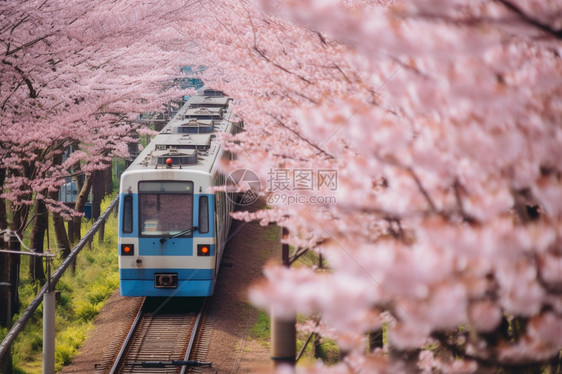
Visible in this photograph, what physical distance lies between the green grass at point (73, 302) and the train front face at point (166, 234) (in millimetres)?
1501

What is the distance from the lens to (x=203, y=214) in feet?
36.8

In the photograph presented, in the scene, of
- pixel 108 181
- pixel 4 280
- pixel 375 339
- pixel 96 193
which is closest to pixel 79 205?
pixel 96 193

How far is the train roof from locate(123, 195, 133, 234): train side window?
489 mm

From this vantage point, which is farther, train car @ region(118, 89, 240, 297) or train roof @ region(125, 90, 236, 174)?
train roof @ region(125, 90, 236, 174)

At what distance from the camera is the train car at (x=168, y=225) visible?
36.4 ft

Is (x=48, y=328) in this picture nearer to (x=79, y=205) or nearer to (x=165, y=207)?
(x=165, y=207)

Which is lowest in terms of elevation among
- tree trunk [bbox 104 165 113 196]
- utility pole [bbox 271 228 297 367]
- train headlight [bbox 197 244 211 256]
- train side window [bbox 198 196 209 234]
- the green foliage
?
the green foliage

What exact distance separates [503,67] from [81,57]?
10.5 m

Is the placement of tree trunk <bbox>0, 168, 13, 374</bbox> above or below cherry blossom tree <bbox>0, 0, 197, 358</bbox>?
below

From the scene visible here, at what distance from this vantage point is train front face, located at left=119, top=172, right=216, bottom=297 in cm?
1110

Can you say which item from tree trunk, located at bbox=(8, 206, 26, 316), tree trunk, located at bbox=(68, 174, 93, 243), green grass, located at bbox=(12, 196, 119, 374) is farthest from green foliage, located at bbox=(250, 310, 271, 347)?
tree trunk, located at bbox=(68, 174, 93, 243)

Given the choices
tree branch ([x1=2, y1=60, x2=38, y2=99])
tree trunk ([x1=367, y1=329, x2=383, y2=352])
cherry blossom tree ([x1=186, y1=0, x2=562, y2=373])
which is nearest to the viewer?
cherry blossom tree ([x1=186, y1=0, x2=562, y2=373])

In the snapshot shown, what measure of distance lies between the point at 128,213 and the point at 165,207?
0.63 meters

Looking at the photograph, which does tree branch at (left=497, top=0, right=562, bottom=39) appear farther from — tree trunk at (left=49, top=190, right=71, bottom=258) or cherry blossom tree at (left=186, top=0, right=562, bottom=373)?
tree trunk at (left=49, top=190, right=71, bottom=258)
